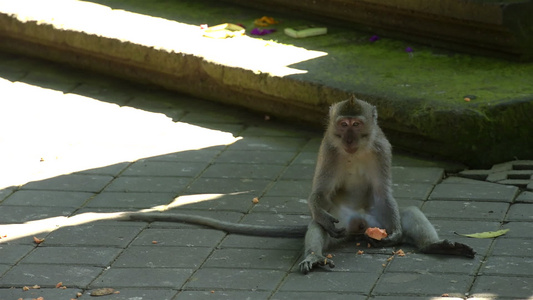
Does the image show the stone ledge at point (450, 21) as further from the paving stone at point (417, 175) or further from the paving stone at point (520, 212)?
the paving stone at point (520, 212)

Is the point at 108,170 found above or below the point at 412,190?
below

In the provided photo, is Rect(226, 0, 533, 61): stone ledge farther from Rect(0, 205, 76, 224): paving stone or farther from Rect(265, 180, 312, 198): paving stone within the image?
Rect(0, 205, 76, 224): paving stone

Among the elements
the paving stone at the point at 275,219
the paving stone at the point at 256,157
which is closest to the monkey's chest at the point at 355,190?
the paving stone at the point at 275,219

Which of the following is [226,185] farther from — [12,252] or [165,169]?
[12,252]

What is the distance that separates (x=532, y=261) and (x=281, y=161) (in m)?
2.56

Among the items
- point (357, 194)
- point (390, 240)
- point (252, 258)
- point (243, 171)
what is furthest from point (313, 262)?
point (243, 171)

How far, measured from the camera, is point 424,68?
29.1ft

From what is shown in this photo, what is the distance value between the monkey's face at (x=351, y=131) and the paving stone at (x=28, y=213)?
6.65 ft

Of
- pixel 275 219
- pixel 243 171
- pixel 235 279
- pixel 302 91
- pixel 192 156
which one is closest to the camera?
pixel 235 279

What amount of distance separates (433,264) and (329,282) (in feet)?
2.03

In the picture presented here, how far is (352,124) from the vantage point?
6305mm

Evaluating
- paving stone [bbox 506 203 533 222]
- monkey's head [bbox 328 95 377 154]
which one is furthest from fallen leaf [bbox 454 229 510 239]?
monkey's head [bbox 328 95 377 154]

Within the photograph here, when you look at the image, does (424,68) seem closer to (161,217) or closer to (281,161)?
(281,161)

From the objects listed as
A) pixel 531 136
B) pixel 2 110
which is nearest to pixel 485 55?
pixel 531 136
